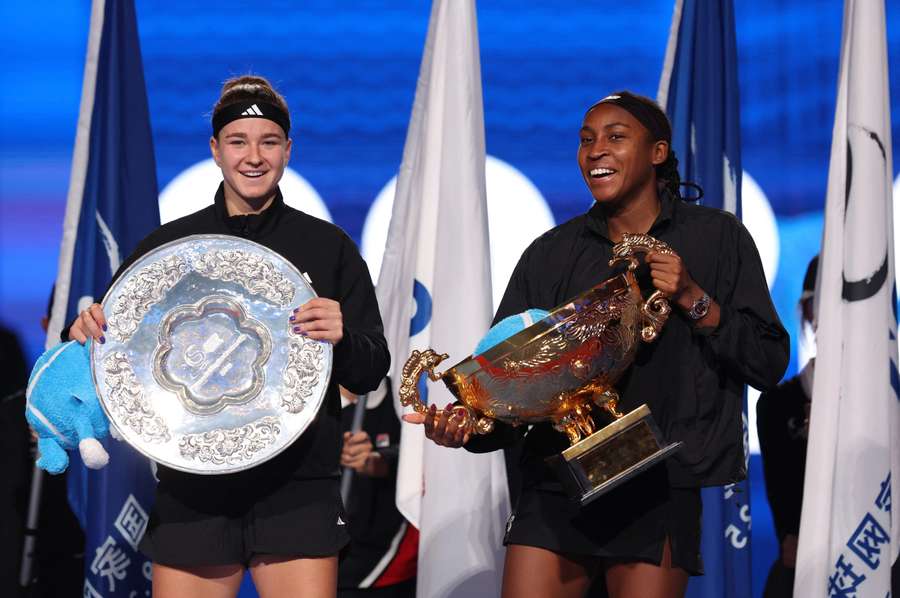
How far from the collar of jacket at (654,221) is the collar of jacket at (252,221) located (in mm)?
702

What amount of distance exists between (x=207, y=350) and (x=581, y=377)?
78 cm

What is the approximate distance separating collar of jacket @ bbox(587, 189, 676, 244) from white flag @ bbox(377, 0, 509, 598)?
1.00 m

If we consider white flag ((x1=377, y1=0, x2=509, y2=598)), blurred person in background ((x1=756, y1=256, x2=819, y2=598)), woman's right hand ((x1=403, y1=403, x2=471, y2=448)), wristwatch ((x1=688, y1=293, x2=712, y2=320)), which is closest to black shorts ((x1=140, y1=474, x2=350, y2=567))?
woman's right hand ((x1=403, y1=403, x2=471, y2=448))

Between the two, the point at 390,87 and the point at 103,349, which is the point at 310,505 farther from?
the point at 390,87

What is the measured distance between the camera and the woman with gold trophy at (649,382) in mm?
2523

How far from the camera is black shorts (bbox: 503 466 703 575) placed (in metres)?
2.53

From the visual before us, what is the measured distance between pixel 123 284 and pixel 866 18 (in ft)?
6.99

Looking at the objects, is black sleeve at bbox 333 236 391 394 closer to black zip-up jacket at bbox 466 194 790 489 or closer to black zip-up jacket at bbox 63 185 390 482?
black zip-up jacket at bbox 63 185 390 482

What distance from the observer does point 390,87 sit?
192 inches

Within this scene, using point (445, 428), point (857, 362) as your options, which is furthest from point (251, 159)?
point (857, 362)

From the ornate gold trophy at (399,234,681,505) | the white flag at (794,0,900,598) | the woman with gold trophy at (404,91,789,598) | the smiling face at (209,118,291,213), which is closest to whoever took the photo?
the ornate gold trophy at (399,234,681,505)

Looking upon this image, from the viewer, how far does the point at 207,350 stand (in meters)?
2.55

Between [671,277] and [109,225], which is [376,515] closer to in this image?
[109,225]

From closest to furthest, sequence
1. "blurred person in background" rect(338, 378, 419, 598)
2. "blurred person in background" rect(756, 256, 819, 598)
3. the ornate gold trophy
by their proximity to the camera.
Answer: the ornate gold trophy
"blurred person in background" rect(338, 378, 419, 598)
"blurred person in background" rect(756, 256, 819, 598)
